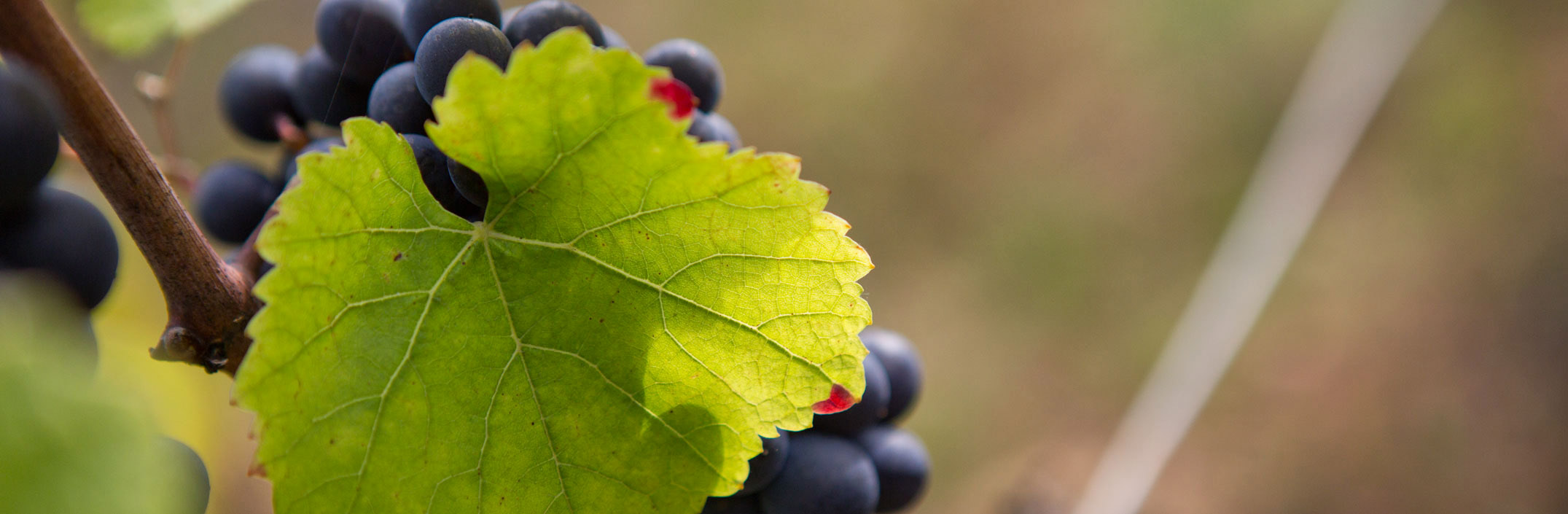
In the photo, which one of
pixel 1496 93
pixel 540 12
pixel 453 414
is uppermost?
pixel 1496 93

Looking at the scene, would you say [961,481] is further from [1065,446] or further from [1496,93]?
[1496,93]

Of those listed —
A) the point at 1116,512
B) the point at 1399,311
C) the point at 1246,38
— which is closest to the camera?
the point at 1116,512

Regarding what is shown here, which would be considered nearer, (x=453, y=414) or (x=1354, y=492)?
(x=453, y=414)

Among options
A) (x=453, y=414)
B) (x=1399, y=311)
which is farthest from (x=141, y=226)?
(x=1399, y=311)

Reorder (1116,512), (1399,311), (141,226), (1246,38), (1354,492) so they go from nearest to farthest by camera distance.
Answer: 1. (141,226)
2. (1116,512)
3. (1354,492)
4. (1399,311)
5. (1246,38)

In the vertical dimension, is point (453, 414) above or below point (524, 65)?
below
